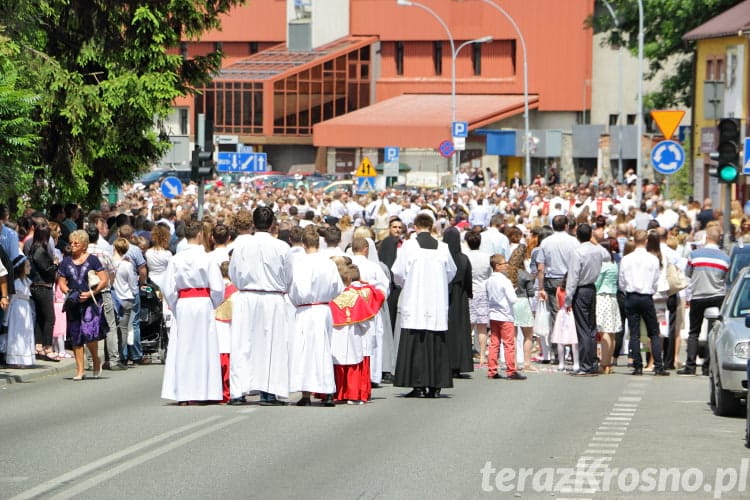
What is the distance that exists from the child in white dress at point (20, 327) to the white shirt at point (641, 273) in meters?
7.50

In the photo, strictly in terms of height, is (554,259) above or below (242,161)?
below

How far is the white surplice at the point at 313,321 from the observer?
1545cm

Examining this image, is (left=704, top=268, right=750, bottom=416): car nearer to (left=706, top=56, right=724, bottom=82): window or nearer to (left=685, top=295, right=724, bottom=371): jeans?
(left=685, top=295, right=724, bottom=371): jeans

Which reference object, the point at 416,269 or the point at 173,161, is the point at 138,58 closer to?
the point at 173,161

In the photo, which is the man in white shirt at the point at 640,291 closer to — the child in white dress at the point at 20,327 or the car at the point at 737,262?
the car at the point at 737,262

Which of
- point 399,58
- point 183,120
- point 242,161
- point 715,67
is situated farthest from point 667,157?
point 183,120

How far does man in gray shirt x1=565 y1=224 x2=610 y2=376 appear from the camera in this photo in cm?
2019

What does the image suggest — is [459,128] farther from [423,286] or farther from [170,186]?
[423,286]

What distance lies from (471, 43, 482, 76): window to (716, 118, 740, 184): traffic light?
7229 centimetres

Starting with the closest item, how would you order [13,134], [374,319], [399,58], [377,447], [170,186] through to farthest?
[377,447] → [374,319] → [13,134] → [170,186] → [399,58]

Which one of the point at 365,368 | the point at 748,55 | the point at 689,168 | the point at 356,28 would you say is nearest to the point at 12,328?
the point at 365,368

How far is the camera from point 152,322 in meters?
21.5

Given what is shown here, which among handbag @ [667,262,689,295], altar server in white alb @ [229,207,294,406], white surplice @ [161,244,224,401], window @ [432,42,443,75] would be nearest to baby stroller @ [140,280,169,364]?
white surplice @ [161,244,224,401]

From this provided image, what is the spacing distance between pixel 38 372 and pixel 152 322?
6.71ft
